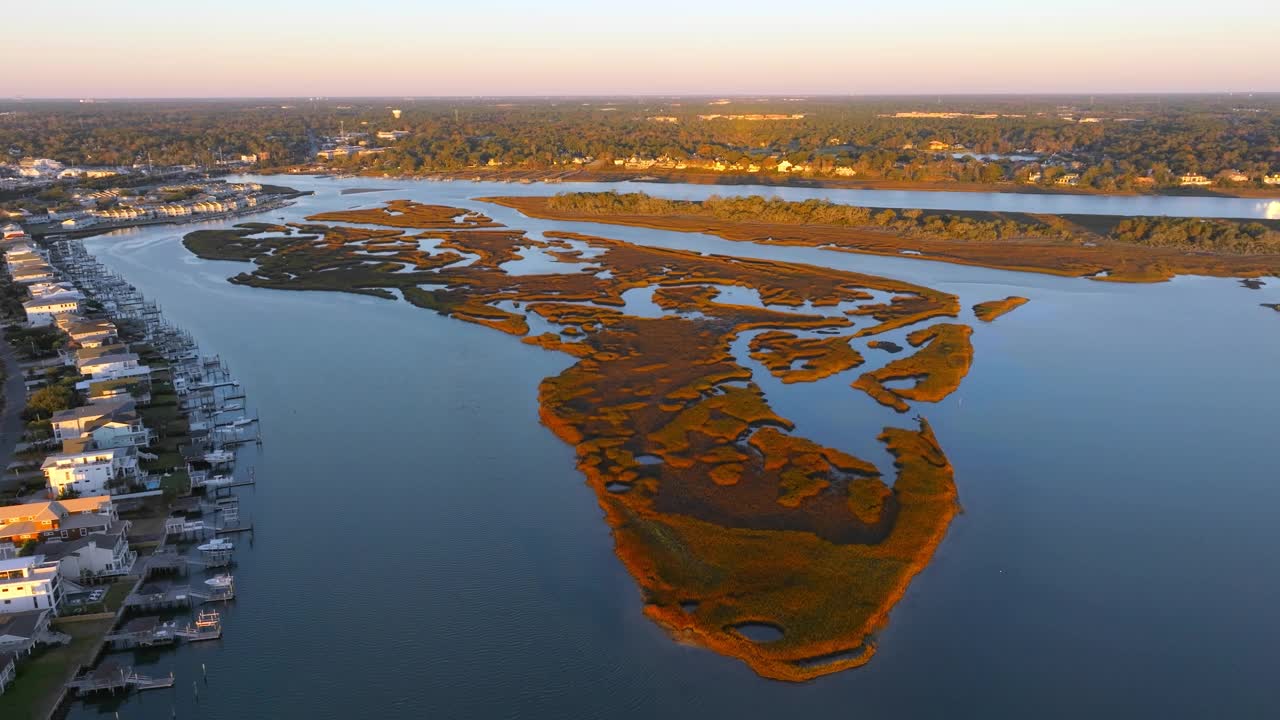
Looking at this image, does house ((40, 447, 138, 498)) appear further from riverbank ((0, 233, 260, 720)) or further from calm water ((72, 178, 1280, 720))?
calm water ((72, 178, 1280, 720))

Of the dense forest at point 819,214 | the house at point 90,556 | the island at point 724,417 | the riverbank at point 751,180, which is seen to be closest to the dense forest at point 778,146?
the riverbank at point 751,180

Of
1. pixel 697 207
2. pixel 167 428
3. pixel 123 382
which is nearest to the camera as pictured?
pixel 167 428

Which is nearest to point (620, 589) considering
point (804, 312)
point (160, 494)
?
point (160, 494)

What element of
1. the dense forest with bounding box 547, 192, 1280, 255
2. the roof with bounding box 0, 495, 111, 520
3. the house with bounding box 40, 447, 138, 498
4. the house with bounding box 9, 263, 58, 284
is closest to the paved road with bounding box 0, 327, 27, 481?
the house with bounding box 40, 447, 138, 498

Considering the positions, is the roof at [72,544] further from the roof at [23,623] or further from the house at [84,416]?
the house at [84,416]

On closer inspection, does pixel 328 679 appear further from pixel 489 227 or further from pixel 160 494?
pixel 489 227

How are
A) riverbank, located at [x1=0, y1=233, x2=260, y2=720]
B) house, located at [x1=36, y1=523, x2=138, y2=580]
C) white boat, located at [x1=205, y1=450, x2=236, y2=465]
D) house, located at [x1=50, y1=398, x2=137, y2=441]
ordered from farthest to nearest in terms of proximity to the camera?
house, located at [x1=50, y1=398, x2=137, y2=441]
white boat, located at [x1=205, y1=450, x2=236, y2=465]
house, located at [x1=36, y1=523, x2=138, y2=580]
riverbank, located at [x1=0, y1=233, x2=260, y2=720]

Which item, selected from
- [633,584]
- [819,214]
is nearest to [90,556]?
[633,584]
